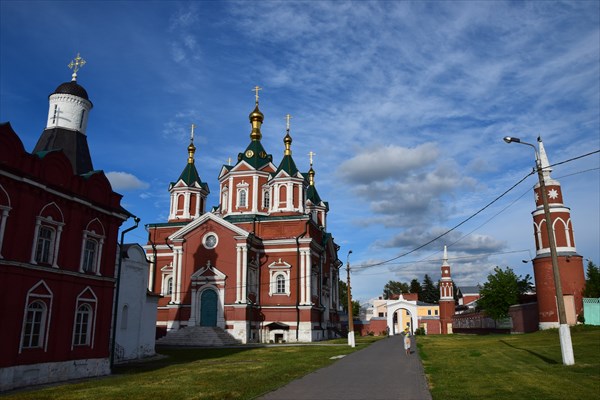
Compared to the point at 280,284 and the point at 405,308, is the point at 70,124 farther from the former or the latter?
the point at 405,308

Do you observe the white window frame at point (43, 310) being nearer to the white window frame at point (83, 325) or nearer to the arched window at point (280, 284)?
the white window frame at point (83, 325)

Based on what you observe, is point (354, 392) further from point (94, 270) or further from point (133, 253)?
point (133, 253)

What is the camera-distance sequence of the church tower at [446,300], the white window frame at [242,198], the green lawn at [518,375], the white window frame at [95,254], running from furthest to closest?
the church tower at [446,300], the white window frame at [242,198], the white window frame at [95,254], the green lawn at [518,375]

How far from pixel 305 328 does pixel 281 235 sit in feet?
24.8

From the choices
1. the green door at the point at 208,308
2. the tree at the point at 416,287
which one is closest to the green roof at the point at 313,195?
the green door at the point at 208,308

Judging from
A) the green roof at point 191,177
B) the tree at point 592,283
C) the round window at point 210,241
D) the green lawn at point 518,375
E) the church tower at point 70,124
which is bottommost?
the green lawn at point 518,375

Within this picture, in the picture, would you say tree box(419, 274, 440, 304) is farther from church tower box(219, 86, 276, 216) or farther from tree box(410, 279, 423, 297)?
church tower box(219, 86, 276, 216)

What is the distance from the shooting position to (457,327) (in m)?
64.4

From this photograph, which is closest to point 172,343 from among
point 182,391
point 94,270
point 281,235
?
point 281,235

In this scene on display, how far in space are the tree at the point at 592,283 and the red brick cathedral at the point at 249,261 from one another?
62.4 ft

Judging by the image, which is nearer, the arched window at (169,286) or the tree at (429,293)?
the arched window at (169,286)

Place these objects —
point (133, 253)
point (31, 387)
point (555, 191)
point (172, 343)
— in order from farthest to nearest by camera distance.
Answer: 1. point (555, 191)
2. point (172, 343)
3. point (133, 253)
4. point (31, 387)

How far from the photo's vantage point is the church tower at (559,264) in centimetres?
3186

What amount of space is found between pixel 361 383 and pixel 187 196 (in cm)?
3359
